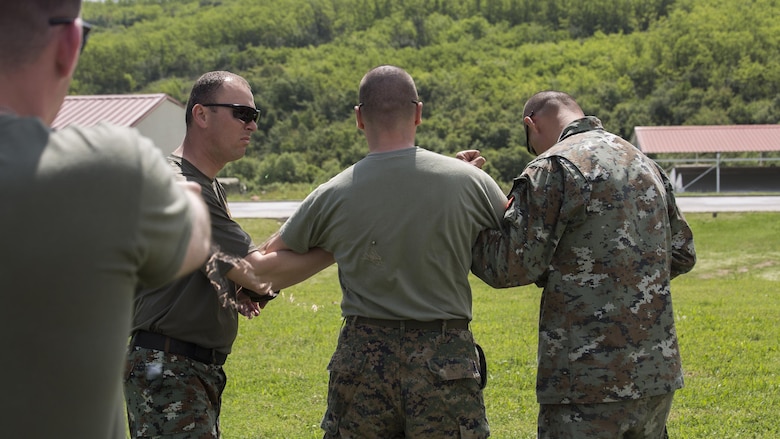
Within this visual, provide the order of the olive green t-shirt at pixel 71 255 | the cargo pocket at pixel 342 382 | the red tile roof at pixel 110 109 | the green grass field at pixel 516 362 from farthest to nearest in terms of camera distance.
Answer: the red tile roof at pixel 110 109, the green grass field at pixel 516 362, the cargo pocket at pixel 342 382, the olive green t-shirt at pixel 71 255

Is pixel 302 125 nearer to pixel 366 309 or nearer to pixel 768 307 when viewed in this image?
pixel 768 307

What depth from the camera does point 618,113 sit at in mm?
63562

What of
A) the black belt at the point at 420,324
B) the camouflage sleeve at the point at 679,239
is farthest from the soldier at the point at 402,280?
the camouflage sleeve at the point at 679,239

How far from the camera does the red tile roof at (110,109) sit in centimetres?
3359

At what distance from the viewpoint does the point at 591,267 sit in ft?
11.8

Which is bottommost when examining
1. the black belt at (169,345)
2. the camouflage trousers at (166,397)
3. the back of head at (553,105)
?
the camouflage trousers at (166,397)

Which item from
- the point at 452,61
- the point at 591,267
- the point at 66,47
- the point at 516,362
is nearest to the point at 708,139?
the point at 516,362

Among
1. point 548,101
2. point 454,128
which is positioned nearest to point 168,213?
point 548,101

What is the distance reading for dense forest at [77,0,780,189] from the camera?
64.0 m

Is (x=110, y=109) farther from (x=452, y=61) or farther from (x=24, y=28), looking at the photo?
(x=452, y=61)

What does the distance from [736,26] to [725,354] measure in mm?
83074

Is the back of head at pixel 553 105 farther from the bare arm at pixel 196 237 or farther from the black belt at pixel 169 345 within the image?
the bare arm at pixel 196 237

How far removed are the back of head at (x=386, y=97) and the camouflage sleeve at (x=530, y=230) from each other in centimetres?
55

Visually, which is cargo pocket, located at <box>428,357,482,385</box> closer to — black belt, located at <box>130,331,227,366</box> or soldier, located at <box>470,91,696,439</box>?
soldier, located at <box>470,91,696,439</box>
